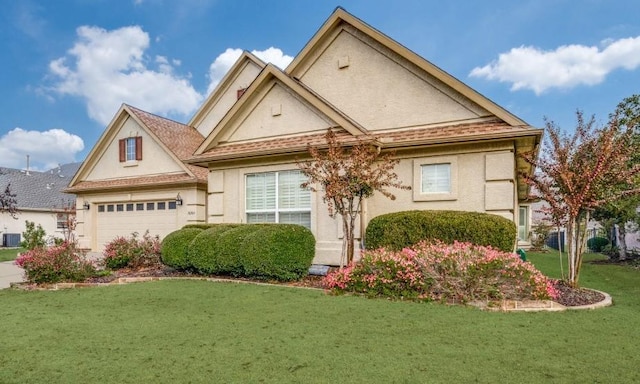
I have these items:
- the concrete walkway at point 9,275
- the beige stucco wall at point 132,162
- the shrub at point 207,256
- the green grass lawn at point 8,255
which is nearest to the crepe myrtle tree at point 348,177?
the shrub at point 207,256

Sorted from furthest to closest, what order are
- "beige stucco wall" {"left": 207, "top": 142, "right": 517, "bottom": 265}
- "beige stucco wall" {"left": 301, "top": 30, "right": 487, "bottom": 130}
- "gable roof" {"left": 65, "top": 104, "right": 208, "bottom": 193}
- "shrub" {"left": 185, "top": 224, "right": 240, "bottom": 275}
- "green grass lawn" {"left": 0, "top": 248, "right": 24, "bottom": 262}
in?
1. "green grass lawn" {"left": 0, "top": 248, "right": 24, "bottom": 262}
2. "gable roof" {"left": 65, "top": 104, "right": 208, "bottom": 193}
3. "beige stucco wall" {"left": 301, "top": 30, "right": 487, "bottom": 130}
4. "beige stucco wall" {"left": 207, "top": 142, "right": 517, "bottom": 265}
5. "shrub" {"left": 185, "top": 224, "right": 240, "bottom": 275}

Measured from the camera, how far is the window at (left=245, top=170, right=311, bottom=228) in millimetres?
12227

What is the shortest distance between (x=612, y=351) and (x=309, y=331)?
3610mm

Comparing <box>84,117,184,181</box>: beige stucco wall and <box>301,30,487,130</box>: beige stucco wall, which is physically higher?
<box>301,30,487,130</box>: beige stucco wall

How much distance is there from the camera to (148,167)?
18.4m

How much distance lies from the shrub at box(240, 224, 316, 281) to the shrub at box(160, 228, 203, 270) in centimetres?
193

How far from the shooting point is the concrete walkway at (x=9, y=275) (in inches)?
458

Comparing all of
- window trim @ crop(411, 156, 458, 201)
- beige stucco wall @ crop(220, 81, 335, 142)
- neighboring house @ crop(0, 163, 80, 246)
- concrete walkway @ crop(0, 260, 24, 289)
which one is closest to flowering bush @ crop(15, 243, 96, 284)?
concrete walkway @ crop(0, 260, 24, 289)

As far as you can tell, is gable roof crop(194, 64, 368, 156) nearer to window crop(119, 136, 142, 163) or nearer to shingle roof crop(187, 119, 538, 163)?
shingle roof crop(187, 119, 538, 163)

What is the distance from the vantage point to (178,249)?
439 inches

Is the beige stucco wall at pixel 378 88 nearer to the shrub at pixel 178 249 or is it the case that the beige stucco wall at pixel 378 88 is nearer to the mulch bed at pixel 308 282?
the mulch bed at pixel 308 282

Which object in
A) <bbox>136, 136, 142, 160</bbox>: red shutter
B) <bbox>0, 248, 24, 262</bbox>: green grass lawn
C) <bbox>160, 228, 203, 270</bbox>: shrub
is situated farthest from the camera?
<bbox>0, 248, 24, 262</bbox>: green grass lawn

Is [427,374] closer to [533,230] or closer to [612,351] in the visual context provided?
[612,351]

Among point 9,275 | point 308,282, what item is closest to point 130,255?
point 9,275
